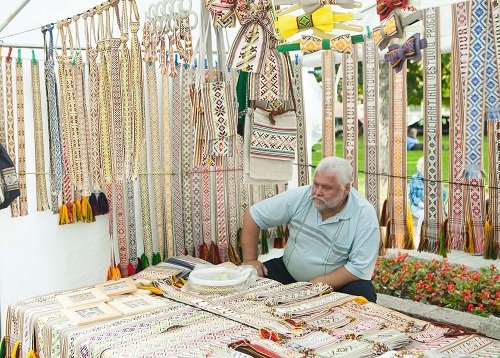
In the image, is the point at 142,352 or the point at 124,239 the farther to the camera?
the point at 124,239

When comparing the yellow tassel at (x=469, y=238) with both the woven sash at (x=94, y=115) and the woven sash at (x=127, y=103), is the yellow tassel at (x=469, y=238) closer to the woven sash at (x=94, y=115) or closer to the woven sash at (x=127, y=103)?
the woven sash at (x=127, y=103)

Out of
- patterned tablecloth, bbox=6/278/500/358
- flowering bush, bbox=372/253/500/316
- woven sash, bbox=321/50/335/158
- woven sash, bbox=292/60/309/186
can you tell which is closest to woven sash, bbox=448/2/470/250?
patterned tablecloth, bbox=6/278/500/358

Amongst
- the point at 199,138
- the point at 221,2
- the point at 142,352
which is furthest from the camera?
the point at 199,138

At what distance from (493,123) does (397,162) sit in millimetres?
821

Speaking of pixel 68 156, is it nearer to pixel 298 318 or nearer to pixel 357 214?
pixel 357 214

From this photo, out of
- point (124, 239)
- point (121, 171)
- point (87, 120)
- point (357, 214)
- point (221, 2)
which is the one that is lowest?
point (124, 239)

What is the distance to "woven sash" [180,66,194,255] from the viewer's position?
455 centimetres

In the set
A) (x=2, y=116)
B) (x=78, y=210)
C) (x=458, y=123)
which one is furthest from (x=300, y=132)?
(x=2, y=116)

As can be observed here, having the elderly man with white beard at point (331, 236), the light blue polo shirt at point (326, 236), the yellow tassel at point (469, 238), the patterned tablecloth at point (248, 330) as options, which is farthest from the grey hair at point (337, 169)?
the patterned tablecloth at point (248, 330)

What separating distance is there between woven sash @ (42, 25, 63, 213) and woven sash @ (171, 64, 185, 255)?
0.91 metres

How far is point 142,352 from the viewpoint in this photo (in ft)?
6.67

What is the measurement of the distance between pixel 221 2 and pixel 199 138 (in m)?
0.71

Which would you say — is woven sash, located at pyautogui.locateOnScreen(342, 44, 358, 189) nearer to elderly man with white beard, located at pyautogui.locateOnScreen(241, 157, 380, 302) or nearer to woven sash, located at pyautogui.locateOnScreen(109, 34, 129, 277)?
elderly man with white beard, located at pyautogui.locateOnScreen(241, 157, 380, 302)

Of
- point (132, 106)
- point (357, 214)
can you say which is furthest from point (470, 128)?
point (132, 106)
